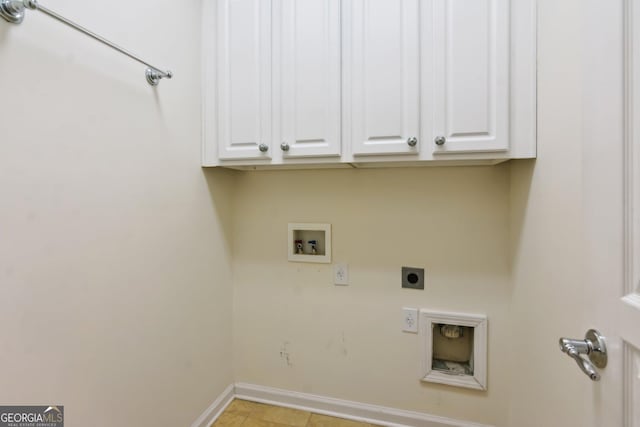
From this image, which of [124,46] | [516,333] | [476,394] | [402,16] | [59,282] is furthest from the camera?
[476,394]

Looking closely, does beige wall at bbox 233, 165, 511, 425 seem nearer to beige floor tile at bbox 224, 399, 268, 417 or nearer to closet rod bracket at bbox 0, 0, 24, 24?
beige floor tile at bbox 224, 399, 268, 417

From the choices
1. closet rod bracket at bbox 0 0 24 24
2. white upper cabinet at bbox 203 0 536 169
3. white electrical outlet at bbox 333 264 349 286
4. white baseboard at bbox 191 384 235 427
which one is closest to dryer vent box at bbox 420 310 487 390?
white electrical outlet at bbox 333 264 349 286

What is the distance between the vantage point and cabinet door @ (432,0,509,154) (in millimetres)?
1143

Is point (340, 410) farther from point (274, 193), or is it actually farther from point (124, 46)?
point (124, 46)

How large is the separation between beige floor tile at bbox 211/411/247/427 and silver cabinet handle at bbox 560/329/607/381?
1.58m

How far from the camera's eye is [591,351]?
2.04 ft

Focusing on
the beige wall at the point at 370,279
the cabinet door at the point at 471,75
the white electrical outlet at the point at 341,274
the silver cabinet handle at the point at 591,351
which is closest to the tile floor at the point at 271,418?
the beige wall at the point at 370,279

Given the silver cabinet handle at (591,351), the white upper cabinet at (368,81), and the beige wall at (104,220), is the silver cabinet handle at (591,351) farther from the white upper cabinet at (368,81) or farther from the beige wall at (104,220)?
the beige wall at (104,220)

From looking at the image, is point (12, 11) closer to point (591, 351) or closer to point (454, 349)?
point (591, 351)

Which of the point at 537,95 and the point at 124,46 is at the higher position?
the point at 124,46

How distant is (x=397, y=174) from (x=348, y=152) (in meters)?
0.39

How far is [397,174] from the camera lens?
1584 mm

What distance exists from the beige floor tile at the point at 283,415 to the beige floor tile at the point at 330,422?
4 centimetres

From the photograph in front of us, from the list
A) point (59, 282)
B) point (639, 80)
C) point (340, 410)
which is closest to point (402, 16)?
point (639, 80)
